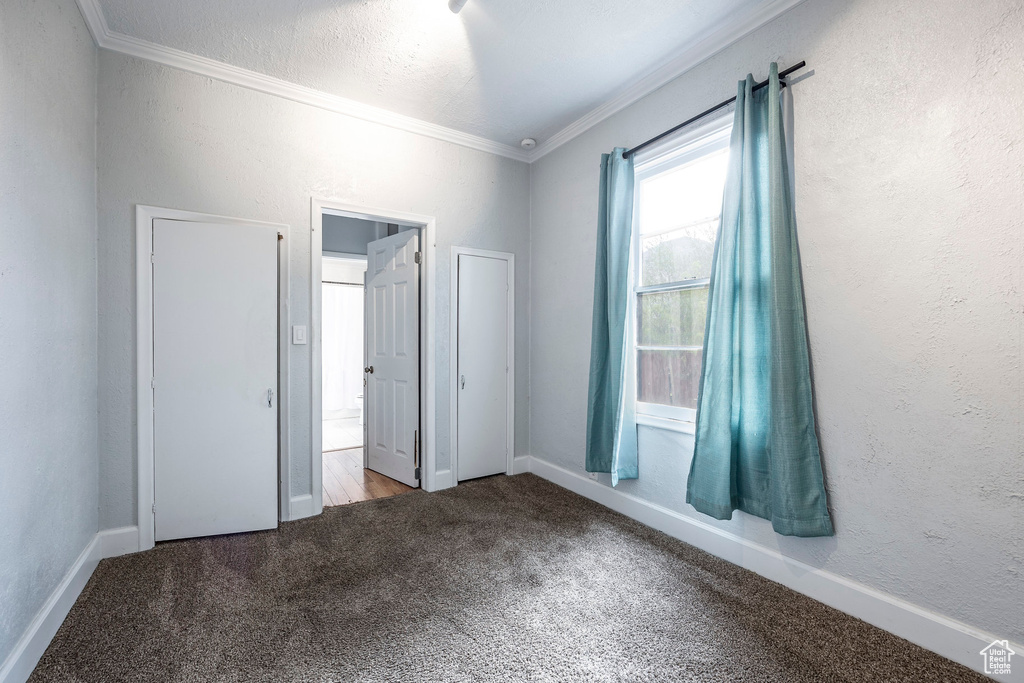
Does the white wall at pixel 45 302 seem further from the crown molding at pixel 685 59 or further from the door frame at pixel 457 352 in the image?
the crown molding at pixel 685 59

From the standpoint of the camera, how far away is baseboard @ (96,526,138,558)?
2359 millimetres

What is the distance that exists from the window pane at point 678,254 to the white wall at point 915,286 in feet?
1.72

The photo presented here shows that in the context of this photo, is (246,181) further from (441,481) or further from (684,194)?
(684,194)

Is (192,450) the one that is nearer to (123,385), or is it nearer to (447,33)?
(123,385)

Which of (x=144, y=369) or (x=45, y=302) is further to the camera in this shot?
(x=144, y=369)

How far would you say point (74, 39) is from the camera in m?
2.07

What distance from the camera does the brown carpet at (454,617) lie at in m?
1.57

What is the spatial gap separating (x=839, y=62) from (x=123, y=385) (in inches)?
153

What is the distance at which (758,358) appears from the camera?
7.01 feet

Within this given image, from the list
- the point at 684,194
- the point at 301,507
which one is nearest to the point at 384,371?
the point at 301,507

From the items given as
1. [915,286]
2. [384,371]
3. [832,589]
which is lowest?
[832,589]

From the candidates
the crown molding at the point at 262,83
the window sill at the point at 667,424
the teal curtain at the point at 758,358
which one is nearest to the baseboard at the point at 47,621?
the crown molding at the point at 262,83

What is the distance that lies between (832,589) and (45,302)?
137 inches

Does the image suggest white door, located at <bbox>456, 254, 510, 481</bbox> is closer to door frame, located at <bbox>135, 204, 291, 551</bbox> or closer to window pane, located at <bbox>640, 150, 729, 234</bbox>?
window pane, located at <bbox>640, 150, 729, 234</bbox>
